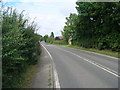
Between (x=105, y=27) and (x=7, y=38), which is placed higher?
(x=105, y=27)

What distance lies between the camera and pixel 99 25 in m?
25.1

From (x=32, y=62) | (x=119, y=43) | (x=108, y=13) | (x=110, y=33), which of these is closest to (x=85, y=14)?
(x=108, y=13)

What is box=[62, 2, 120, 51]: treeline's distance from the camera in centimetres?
2088

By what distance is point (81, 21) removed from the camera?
27719mm

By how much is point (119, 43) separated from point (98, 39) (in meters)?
5.63

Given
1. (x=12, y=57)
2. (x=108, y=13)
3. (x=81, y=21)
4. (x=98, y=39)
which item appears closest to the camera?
(x=12, y=57)

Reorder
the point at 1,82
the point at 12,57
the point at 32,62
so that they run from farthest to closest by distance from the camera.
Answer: the point at 32,62 < the point at 12,57 < the point at 1,82

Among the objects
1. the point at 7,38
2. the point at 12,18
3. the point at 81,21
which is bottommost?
the point at 7,38

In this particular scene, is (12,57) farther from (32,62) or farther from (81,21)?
(81,21)

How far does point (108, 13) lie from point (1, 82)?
21709 millimetres

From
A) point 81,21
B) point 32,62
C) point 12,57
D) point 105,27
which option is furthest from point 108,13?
point 12,57

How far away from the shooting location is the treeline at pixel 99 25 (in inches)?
822

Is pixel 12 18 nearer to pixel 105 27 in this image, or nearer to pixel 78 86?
pixel 78 86

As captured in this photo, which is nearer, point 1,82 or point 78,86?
point 1,82
